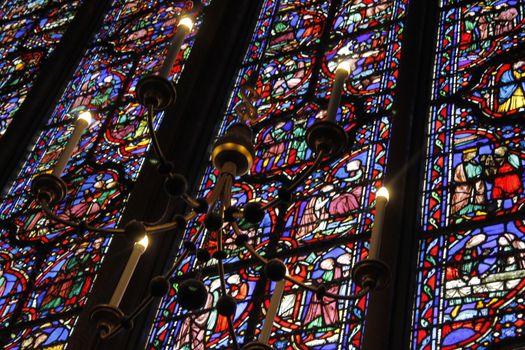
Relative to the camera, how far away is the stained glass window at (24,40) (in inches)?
392

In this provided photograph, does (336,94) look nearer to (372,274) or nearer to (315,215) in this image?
(372,274)

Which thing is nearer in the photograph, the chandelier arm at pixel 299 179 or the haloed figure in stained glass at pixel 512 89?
the chandelier arm at pixel 299 179

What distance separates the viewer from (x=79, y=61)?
1004 centimetres

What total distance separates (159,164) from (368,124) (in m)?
2.92

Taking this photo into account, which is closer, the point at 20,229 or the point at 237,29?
the point at 20,229

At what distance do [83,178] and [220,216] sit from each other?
13.5 ft

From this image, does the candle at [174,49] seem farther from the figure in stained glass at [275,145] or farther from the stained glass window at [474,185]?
the figure in stained glass at [275,145]

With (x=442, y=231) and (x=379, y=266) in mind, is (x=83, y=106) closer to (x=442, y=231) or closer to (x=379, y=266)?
(x=442, y=231)

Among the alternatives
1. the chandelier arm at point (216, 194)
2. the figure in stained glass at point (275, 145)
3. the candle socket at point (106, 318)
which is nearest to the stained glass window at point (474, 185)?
the figure in stained glass at point (275, 145)

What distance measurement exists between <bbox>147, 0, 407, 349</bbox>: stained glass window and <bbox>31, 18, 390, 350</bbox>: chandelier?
1.72ft

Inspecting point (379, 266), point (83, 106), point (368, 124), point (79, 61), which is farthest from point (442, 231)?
point (79, 61)

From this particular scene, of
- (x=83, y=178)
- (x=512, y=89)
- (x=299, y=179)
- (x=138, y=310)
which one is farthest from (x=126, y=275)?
(x=83, y=178)

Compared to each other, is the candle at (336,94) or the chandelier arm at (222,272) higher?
the candle at (336,94)

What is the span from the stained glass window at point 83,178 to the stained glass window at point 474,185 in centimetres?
235
